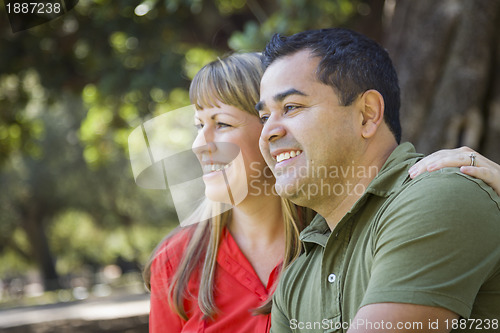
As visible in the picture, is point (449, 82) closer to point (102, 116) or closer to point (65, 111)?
point (102, 116)

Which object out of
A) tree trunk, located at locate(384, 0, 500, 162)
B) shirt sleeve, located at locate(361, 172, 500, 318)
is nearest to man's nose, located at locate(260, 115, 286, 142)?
shirt sleeve, located at locate(361, 172, 500, 318)

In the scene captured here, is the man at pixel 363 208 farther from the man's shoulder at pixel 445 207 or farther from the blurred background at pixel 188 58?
the blurred background at pixel 188 58

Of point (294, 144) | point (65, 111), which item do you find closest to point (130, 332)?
point (294, 144)

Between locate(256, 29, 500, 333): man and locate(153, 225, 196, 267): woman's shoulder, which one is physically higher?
locate(256, 29, 500, 333): man

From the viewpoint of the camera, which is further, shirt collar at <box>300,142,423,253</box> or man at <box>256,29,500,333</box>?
shirt collar at <box>300,142,423,253</box>

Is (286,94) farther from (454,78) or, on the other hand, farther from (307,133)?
(454,78)

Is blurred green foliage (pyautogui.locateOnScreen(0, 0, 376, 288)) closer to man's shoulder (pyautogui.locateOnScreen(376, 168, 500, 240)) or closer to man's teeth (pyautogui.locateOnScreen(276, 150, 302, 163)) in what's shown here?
man's teeth (pyautogui.locateOnScreen(276, 150, 302, 163))

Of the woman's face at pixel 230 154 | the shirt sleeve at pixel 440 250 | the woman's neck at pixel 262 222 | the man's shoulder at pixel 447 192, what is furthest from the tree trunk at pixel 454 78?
the shirt sleeve at pixel 440 250

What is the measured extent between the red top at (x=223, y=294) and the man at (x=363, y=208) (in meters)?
0.35

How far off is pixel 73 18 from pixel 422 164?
6.54m

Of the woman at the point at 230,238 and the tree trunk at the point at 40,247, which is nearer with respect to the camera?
the woman at the point at 230,238

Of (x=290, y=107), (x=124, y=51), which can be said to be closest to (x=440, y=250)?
(x=290, y=107)

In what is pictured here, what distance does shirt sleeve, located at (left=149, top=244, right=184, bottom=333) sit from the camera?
2914mm

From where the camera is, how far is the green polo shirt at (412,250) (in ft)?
5.49
